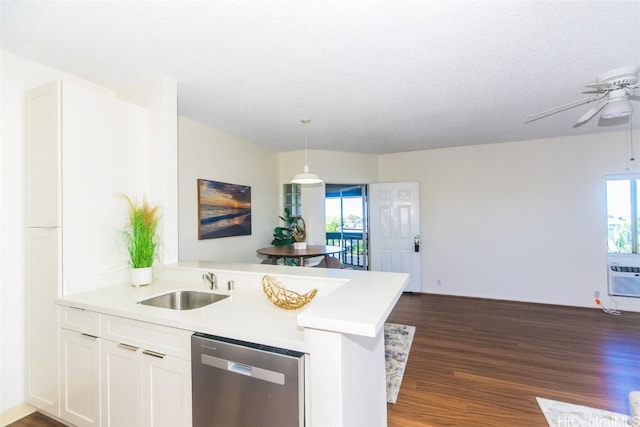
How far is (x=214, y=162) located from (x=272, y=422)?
128 inches

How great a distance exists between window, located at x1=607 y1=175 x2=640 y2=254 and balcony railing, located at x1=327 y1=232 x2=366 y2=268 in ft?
13.3

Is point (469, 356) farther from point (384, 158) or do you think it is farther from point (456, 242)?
A: point (384, 158)

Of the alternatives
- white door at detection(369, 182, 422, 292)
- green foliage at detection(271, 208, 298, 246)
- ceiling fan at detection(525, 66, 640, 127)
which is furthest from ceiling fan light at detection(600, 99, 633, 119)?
green foliage at detection(271, 208, 298, 246)

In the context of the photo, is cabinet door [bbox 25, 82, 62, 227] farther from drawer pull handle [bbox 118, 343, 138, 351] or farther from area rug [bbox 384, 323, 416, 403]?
area rug [bbox 384, 323, 416, 403]

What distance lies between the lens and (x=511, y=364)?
2.68 meters

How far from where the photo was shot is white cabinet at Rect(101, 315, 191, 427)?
4.78 feet

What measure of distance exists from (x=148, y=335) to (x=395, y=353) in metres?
2.28

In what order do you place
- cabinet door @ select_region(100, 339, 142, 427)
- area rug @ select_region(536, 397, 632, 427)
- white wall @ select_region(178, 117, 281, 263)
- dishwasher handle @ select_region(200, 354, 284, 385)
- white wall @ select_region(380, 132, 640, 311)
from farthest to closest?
white wall @ select_region(380, 132, 640, 311) < white wall @ select_region(178, 117, 281, 263) < area rug @ select_region(536, 397, 632, 427) < cabinet door @ select_region(100, 339, 142, 427) < dishwasher handle @ select_region(200, 354, 284, 385)

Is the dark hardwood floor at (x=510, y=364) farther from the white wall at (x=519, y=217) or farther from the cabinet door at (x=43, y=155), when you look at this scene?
the cabinet door at (x=43, y=155)

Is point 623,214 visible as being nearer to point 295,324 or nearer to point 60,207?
point 295,324

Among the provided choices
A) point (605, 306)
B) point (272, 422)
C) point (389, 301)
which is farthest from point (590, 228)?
point (272, 422)

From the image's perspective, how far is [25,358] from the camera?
2.06m

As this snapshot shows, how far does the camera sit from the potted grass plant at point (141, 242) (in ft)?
7.18

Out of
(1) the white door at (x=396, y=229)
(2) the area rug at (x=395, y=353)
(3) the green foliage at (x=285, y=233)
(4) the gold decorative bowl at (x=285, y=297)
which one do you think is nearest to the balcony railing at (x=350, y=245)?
(1) the white door at (x=396, y=229)
